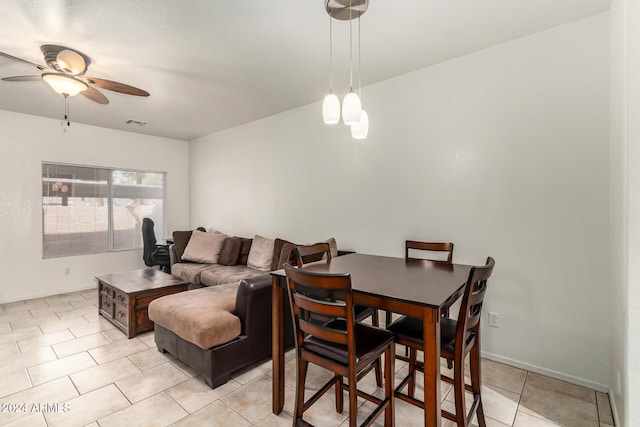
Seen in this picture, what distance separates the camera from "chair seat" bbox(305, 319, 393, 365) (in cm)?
151

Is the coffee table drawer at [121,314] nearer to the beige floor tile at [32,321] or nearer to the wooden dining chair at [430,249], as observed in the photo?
the beige floor tile at [32,321]

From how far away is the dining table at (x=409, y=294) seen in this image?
4.56 ft

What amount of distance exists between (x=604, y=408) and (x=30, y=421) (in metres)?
3.69

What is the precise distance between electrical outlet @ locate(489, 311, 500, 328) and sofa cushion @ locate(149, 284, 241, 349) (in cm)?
213

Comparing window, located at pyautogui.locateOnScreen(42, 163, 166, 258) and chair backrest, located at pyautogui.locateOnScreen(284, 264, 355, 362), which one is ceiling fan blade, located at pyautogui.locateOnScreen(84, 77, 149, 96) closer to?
chair backrest, located at pyautogui.locateOnScreen(284, 264, 355, 362)

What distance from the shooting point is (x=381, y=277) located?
6.08 feet

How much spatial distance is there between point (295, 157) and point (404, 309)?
10.1 ft

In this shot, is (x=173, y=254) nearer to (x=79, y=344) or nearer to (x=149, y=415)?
(x=79, y=344)

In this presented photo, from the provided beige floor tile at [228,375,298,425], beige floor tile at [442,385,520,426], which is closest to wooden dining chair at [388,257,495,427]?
beige floor tile at [442,385,520,426]

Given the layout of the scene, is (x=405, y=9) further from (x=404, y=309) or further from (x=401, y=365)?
(x=401, y=365)

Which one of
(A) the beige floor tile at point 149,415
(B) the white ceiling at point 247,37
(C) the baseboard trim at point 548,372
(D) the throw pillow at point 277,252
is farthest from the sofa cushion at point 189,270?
(C) the baseboard trim at point 548,372

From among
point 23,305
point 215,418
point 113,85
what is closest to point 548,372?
point 215,418

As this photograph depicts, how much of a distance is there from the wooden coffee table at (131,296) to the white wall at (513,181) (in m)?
2.11

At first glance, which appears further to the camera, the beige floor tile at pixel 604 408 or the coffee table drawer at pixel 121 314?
the coffee table drawer at pixel 121 314
